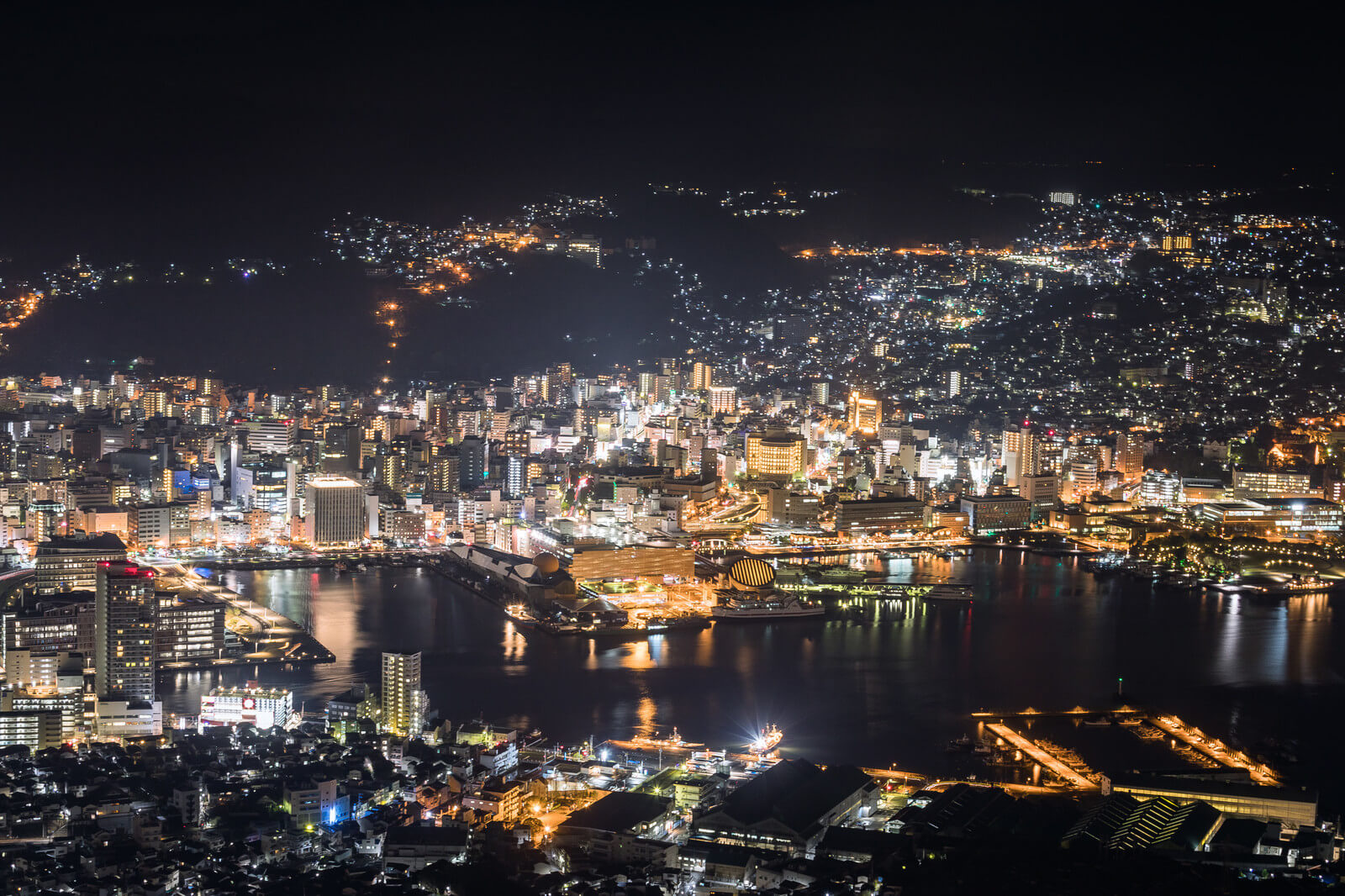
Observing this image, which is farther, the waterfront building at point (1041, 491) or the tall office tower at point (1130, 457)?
the tall office tower at point (1130, 457)

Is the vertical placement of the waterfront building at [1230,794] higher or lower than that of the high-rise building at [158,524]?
lower

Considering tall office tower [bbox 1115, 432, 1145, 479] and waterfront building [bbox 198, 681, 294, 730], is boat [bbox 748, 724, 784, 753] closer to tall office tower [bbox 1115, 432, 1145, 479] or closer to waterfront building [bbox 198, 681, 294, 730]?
waterfront building [bbox 198, 681, 294, 730]

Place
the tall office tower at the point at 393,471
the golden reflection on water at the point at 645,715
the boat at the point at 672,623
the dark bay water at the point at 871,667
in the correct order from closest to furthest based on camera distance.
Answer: the golden reflection on water at the point at 645,715 < the dark bay water at the point at 871,667 < the boat at the point at 672,623 < the tall office tower at the point at 393,471

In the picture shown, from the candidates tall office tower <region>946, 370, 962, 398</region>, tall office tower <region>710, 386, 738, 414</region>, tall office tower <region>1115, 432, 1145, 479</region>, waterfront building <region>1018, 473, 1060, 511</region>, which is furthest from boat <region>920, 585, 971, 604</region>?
tall office tower <region>710, 386, 738, 414</region>

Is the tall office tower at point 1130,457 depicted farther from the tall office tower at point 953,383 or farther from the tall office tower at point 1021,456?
the tall office tower at point 953,383

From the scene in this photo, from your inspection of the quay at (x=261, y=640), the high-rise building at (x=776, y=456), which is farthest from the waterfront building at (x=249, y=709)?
the high-rise building at (x=776, y=456)

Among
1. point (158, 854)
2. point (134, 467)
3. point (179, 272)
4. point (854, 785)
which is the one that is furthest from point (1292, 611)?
point (179, 272)
